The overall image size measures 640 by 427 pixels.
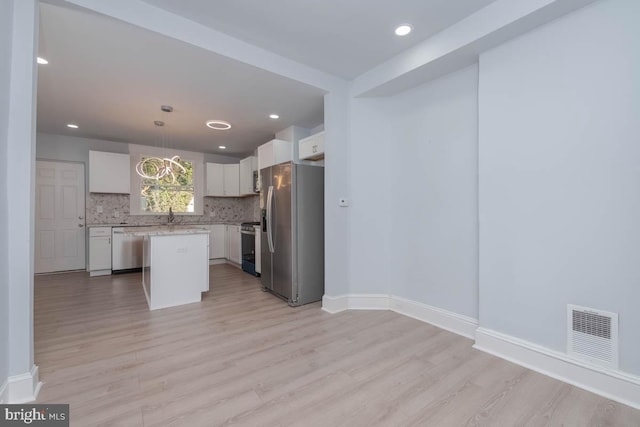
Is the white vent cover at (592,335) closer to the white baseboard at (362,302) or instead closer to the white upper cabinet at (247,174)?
the white baseboard at (362,302)

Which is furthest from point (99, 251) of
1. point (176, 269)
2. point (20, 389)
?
point (20, 389)

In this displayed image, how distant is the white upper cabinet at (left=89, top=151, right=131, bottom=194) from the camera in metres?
5.25

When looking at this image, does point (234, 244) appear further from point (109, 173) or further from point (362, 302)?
point (362, 302)

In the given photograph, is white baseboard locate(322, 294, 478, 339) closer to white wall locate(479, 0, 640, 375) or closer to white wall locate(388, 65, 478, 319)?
white wall locate(388, 65, 478, 319)

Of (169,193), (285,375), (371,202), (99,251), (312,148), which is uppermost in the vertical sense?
(312,148)

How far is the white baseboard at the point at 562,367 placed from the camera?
1.70 metres

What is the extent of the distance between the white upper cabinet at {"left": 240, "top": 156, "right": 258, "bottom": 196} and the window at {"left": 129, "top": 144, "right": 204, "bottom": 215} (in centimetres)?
113

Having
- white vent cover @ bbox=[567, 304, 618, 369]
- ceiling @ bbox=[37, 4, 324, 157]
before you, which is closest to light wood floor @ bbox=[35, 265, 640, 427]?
white vent cover @ bbox=[567, 304, 618, 369]

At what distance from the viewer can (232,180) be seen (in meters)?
6.42

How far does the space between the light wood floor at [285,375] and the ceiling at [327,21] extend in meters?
2.79

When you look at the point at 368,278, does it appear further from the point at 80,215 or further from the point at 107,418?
the point at 80,215

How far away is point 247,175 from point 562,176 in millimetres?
5227

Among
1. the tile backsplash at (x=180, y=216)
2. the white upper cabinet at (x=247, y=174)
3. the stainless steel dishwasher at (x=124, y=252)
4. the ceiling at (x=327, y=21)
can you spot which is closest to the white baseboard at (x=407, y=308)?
the ceiling at (x=327, y=21)

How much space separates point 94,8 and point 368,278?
3.46 m
